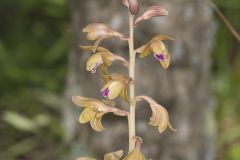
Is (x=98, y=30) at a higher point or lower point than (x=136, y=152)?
higher

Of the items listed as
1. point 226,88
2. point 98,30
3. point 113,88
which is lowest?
point 226,88

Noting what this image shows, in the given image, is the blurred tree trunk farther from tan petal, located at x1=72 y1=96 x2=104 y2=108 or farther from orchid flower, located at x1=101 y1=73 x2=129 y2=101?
orchid flower, located at x1=101 y1=73 x2=129 y2=101

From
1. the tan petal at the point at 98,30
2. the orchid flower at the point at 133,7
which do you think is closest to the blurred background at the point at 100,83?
the tan petal at the point at 98,30

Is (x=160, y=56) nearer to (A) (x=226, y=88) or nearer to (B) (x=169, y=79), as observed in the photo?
(B) (x=169, y=79)

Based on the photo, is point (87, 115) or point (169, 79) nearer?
point (87, 115)

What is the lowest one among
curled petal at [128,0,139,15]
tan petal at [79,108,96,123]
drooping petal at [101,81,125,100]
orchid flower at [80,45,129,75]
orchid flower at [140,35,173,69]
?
tan petal at [79,108,96,123]

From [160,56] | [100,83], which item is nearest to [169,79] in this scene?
[100,83]

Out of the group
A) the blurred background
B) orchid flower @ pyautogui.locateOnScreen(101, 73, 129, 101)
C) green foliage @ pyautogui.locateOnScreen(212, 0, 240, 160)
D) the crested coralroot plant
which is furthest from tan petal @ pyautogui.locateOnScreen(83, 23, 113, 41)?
green foliage @ pyautogui.locateOnScreen(212, 0, 240, 160)

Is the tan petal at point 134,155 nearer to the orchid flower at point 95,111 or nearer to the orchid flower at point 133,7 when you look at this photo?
the orchid flower at point 95,111
